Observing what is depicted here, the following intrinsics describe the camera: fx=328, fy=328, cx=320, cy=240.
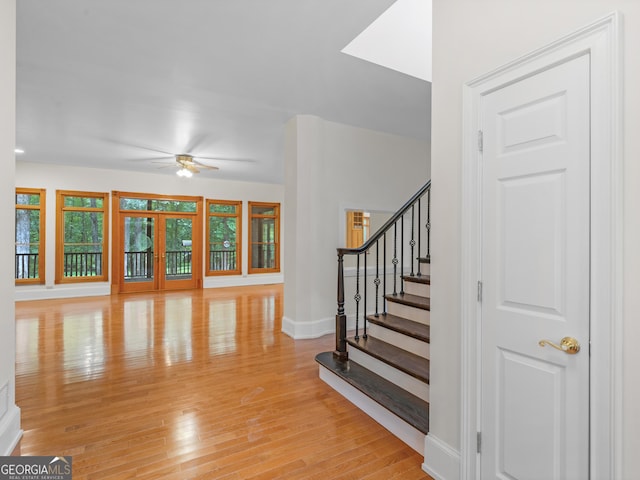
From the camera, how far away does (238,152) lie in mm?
6293

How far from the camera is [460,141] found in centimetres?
174

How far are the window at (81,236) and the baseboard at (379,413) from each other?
7081mm

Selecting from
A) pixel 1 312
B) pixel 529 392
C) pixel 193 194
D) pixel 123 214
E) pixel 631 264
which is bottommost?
pixel 529 392

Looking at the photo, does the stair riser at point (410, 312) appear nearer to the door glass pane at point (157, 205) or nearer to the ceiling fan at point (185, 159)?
the ceiling fan at point (185, 159)

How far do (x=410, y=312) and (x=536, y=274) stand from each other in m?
1.69

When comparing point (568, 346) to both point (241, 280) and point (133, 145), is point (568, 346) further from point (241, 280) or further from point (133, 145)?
point (241, 280)

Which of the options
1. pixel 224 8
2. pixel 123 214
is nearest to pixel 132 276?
pixel 123 214

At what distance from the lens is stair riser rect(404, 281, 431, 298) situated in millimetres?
3219

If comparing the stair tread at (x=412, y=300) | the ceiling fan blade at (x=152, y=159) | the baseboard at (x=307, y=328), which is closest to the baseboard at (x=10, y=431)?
the baseboard at (x=307, y=328)

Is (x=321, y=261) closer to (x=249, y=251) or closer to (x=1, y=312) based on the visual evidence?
(x=1, y=312)

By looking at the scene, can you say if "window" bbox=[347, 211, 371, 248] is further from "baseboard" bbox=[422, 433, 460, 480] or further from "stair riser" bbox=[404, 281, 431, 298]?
"baseboard" bbox=[422, 433, 460, 480]

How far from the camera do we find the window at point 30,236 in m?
7.06

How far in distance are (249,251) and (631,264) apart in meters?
8.96

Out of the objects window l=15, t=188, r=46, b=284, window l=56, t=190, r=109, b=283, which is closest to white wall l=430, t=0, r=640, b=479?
window l=56, t=190, r=109, b=283
